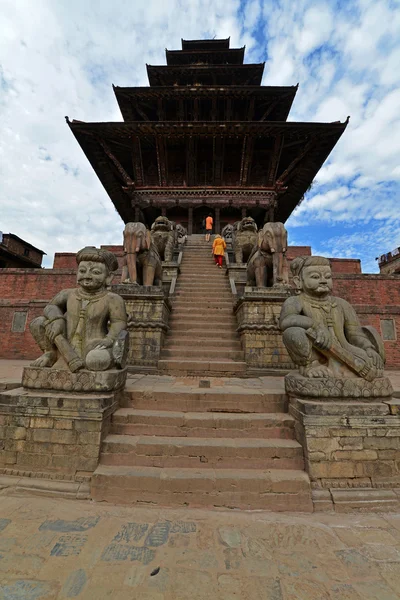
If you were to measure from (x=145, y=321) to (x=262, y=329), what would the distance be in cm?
250

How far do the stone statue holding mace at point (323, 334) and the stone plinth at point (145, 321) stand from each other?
320 cm

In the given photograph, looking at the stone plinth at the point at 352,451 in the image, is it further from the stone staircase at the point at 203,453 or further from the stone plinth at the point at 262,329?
the stone plinth at the point at 262,329

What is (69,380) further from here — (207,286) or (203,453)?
(207,286)

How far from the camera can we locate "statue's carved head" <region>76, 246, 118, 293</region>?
3.42 m

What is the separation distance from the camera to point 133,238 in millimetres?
6438

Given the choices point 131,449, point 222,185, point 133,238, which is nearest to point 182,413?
point 131,449

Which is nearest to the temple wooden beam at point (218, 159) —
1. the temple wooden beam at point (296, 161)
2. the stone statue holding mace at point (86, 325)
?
the temple wooden beam at point (296, 161)

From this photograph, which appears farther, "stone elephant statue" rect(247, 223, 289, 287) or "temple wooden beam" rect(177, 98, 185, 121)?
"temple wooden beam" rect(177, 98, 185, 121)

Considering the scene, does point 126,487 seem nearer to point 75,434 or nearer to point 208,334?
point 75,434

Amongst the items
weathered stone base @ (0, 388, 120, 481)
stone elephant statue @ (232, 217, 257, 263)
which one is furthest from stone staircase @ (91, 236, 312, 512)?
stone elephant statue @ (232, 217, 257, 263)

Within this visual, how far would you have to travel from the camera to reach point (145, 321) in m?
5.95

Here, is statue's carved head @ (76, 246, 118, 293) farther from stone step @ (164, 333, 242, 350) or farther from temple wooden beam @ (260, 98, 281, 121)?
temple wooden beam @ (260, 98, 281, 121)

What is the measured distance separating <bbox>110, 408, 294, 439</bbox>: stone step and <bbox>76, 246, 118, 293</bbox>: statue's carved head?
5.11 ft

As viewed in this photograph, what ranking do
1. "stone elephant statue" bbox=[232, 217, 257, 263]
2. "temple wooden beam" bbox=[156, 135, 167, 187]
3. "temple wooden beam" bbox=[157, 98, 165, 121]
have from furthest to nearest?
1. "temple wooden beam" bbox=[157, 98, 165, 121]
2. "temple wooden beam" bbox=[156, 135, 167, 187]
3. "stone elephant statue" bbox=[232, 217, 257, 263]
